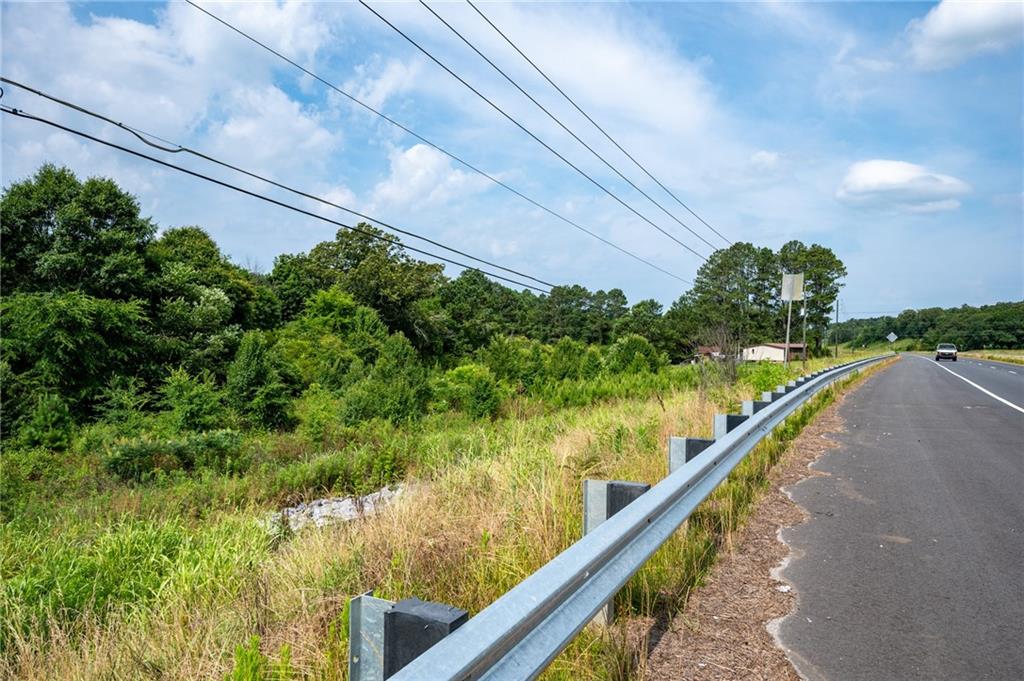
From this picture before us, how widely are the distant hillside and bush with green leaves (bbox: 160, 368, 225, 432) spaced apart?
87763 millimetres

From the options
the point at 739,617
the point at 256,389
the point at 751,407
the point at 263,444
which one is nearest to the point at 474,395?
the point at 256,389

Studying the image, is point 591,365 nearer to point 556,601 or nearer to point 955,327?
point 556,601

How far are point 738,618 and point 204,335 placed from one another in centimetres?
3452

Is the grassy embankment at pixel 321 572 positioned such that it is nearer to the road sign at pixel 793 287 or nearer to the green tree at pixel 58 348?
the road sign at pixel 793 287

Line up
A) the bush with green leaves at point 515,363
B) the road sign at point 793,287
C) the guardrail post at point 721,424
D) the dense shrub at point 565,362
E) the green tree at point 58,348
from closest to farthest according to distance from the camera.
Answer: the guardrail post at point 721,424 < the road sign at point 793,287 < the green tree at point 58,348 < the bush with green leaves at point 515,363 < the dense shrub at point 565,362

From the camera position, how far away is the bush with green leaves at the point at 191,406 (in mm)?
23297

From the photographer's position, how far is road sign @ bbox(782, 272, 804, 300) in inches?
806

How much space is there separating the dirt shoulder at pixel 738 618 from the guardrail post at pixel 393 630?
4.74 feet

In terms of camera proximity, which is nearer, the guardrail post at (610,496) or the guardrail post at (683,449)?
the guardrail post at (610,496)

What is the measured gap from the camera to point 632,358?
1870 inches

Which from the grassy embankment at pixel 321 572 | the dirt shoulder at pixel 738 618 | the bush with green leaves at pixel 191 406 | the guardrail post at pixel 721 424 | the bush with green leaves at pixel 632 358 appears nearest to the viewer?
the dirt shoulder at pixel 738 618

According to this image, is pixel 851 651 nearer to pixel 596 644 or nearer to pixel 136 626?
pixel 596 644

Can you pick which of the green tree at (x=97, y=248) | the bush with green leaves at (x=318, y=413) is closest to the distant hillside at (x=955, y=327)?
the bush with green leaves at (x=318, y=413)

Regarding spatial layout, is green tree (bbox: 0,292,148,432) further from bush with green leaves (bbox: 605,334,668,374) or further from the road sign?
bush with green leaves (bbox: 605,334,668,374)
